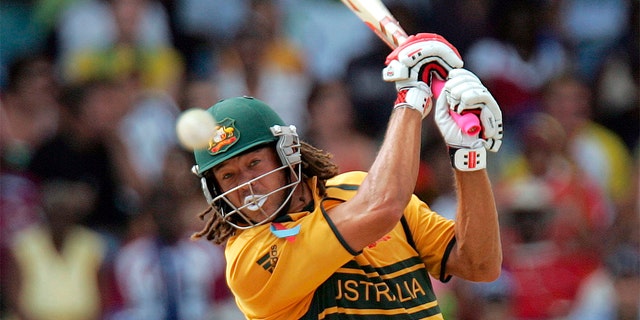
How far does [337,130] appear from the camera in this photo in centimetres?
923

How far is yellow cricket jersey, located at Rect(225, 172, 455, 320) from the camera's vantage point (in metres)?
4.60

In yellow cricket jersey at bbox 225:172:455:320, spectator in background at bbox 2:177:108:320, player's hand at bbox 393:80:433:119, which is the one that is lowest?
spectator in background at bbox 2:177:108:320

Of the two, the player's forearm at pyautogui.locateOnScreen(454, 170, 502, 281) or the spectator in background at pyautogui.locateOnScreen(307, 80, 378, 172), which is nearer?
the player's forearm at pyautogui.locateOnScreen(454, 170, 502, 281)

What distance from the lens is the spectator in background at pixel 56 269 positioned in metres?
8.46

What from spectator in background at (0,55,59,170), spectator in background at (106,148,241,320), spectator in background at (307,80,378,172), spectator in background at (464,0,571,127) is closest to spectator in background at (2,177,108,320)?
spectator in background at (106,148,241,320)

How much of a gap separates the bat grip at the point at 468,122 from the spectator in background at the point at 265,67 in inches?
203

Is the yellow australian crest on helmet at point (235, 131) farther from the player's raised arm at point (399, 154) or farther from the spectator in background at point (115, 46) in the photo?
the spectator in background at point (115, 46)

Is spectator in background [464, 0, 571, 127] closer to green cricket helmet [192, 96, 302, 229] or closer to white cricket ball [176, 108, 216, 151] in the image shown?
green cricket helmet [192, 96, 302, 229]

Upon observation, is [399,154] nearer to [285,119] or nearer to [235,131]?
[235,131]

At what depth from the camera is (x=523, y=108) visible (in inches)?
400

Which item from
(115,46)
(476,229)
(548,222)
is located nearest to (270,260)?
(476,229)

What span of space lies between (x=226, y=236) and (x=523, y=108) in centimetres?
560

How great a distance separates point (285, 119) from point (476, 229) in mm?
4952

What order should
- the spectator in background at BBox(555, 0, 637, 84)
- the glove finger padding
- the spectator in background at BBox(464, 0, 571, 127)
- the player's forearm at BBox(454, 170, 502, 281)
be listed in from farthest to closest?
the spectator in background at BBox(555, 0, 637, 84) → the spectator in background at BBox(464, 0, 571, 127) → the player's forearm at BBox(454, 170, 502, 281) → the glove finger padding
